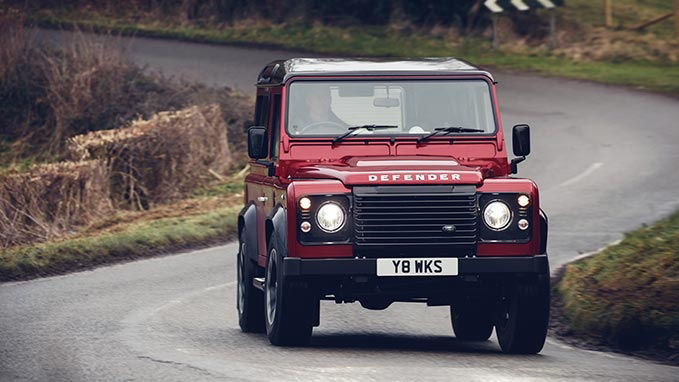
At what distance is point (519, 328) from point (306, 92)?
2.79 meters

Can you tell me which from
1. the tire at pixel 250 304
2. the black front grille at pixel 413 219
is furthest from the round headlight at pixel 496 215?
the tire at pixel 250 304

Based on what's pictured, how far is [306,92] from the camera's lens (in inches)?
502

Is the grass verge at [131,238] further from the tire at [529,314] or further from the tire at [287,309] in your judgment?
the tire at [529,314]

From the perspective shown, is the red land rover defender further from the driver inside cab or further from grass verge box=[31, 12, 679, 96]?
grass verge box=[31, 12, 679, 96]

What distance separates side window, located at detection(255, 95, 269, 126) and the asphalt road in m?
A: 1.85

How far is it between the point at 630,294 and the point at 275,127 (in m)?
3.29

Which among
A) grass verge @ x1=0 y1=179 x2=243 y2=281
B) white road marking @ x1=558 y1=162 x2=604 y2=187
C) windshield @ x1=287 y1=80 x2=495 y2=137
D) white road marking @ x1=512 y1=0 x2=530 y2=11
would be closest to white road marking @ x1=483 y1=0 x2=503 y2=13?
white road marking @ x1=512 y1=0 x2=530 y2=11

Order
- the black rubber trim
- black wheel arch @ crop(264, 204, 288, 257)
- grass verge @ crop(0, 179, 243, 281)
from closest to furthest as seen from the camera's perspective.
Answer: the black rubber trim
black wheel arch @ crop(264, 204, 288, 257)
grass verge @ crop(0, 179, 243, 281)

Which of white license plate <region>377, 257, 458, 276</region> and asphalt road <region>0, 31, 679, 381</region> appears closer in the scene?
asphalt road <region>0, 31, 679, 381</region>

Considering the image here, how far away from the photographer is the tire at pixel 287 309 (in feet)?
36.7

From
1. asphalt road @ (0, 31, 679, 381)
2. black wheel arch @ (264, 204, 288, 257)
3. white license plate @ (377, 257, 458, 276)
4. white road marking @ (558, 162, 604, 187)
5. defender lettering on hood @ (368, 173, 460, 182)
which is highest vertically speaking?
defender lettering on hood @ (368, 173, 460, 182)

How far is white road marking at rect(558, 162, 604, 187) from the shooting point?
2416 centimetres

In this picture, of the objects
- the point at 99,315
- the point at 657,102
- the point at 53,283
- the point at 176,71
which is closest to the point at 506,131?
the point at 657,102

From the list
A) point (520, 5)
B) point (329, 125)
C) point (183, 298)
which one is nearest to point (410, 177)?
point (329, 125)
